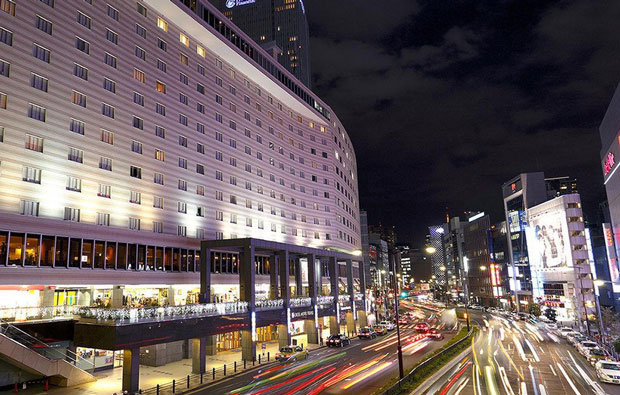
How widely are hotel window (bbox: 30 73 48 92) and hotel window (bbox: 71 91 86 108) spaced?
8.22 ft

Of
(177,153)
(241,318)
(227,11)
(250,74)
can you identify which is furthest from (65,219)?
(227,11)

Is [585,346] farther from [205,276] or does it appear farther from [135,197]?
[135,197]

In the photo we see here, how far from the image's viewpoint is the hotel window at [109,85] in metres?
42.2

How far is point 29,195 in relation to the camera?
34656 mm

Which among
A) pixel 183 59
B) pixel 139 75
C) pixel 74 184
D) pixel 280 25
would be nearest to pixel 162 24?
pixel 183 59

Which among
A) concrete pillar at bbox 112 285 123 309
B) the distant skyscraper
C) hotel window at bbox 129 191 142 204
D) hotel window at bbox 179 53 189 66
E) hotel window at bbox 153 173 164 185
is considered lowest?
concrete pillar at bbox 112 285 123 309

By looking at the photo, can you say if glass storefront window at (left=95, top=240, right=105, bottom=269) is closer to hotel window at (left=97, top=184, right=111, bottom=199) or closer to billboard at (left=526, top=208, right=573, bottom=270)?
hotel window at (left=97, top=184, right=111, bottom=199)

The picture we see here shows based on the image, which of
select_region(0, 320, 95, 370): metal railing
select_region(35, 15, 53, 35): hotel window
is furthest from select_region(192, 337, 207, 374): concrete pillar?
select_region(35, 15, 53, 35): hotel window

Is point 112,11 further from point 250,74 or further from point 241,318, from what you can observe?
point 241,318

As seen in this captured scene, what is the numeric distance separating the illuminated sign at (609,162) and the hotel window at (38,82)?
7369 cm

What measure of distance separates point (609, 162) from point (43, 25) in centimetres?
7748

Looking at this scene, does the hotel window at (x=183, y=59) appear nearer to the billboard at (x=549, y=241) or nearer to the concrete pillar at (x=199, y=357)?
the concrete pillar at (x=199, y=357)

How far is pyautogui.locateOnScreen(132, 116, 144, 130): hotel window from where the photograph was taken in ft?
148

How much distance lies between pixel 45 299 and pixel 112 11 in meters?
30.1
